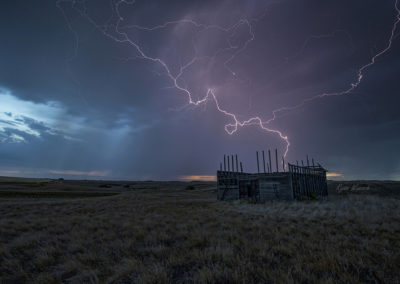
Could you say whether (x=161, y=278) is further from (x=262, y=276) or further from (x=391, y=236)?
(x=391, y=236)

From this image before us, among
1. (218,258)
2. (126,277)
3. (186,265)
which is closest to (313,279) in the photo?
(218,258)

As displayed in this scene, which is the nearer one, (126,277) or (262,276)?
(262,276)

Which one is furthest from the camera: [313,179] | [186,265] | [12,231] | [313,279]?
[313,179]

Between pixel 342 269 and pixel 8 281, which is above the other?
pixel 342 269

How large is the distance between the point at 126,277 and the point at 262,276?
2.68m

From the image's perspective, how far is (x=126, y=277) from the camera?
405cm

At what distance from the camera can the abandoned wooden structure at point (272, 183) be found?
64.0 feet

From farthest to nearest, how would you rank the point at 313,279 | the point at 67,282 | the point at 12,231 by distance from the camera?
the point at 12,231
the point at 67,282
the point at 313,279

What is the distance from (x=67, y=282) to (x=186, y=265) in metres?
2.42

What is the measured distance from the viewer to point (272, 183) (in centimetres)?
2023

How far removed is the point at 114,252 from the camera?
5566 millimetres

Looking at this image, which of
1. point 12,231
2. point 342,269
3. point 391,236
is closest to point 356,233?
point 391,236

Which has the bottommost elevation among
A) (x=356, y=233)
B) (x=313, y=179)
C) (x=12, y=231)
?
(x=12, y=231)

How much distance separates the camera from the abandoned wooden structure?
768 inches
